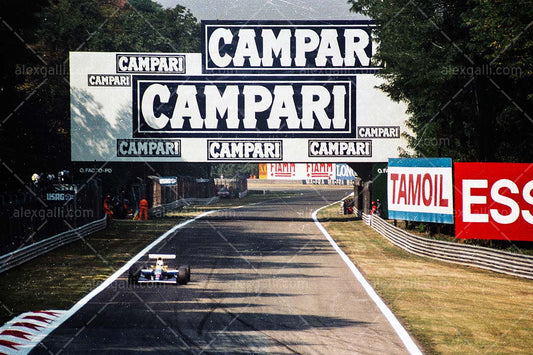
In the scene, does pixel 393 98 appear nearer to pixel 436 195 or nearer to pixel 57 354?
pixel 436 195

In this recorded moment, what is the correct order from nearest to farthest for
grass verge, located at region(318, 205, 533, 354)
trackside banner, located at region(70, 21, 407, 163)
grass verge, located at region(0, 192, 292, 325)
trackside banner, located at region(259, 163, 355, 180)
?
grass verge, located at region(318, 205, 533, 354) → grass verge, located at region(0, 192, 292, 325) → trackside banner, located at region(70, 21, 407, 163) → trackside banner, located at region(259, 163, 355, 180)

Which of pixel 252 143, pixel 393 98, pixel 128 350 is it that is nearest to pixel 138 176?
pixel 252 143

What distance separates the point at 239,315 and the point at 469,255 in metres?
13.2

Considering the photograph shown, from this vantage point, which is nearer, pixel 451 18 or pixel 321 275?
pixel 321 275

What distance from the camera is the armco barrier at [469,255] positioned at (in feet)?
75.6

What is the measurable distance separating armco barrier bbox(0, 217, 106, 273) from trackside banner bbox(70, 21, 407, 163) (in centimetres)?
766

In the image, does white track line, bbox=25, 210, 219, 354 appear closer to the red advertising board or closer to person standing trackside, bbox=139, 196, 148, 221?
the red advertising board

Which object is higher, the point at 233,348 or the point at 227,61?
the point at 227,61

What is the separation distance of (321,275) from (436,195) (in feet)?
28.0

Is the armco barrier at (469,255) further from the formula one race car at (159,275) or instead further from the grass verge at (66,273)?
the grass verge at (66,273)

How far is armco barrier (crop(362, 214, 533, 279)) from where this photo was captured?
23.0 metres

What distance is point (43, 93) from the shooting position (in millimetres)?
50438

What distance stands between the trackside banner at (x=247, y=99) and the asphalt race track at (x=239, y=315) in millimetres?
16025

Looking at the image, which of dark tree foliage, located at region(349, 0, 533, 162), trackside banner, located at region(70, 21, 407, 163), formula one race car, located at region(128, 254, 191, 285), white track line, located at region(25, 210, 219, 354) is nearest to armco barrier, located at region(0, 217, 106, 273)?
white track line, located at region(25, 210, 219, 354)
